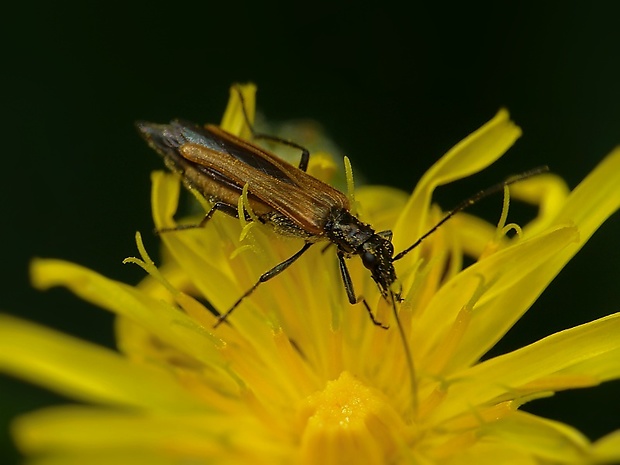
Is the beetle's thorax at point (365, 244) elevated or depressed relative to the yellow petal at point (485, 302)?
elevated

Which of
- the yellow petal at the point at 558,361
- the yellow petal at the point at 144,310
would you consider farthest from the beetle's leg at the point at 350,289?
the yellow petal at the point at 144,310

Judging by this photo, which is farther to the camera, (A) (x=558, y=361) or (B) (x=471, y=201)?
(B) (x=471, y=201)

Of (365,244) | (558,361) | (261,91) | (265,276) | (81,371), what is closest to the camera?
(558,361)

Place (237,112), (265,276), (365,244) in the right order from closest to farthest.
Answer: (265,276) < (365,244) < (237,112)

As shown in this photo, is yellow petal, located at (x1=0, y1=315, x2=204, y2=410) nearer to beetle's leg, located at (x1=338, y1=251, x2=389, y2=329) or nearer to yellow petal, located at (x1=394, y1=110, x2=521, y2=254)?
beetle's leg, located at (x1=338, y1=251, x2=389, y2=329)

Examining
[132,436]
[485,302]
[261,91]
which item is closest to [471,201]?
[485,302]

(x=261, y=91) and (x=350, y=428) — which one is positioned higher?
(x=261, y=91)

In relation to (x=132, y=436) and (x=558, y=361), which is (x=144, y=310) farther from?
(x=558, y=361)

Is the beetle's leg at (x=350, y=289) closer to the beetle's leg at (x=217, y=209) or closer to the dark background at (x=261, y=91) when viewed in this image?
the beetle's leg at (x=217, y=209)
